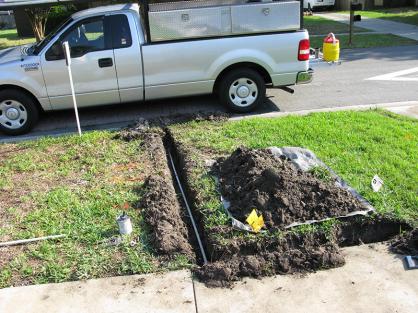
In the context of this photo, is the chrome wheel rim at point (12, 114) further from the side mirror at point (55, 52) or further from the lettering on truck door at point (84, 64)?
the side mirror at point (55, 52)

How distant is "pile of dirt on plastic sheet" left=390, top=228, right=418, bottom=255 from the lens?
4027mm

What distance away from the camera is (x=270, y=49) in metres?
7.84

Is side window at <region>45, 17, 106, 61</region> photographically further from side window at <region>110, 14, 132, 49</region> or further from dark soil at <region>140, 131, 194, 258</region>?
dark soil at <region>140, 131, 194, 258</region>

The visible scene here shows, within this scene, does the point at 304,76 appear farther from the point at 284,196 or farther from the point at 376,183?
the point at 284,196

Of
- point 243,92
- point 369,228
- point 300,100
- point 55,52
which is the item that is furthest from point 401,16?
point 369,228

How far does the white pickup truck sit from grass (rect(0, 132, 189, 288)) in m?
0.88

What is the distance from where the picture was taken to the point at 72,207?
16.3ft

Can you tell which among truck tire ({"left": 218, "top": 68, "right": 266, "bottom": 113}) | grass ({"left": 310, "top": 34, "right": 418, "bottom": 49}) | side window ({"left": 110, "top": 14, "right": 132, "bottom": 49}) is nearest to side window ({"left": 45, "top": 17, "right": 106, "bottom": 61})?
side window ({"left": 110, "top": 14, "right": 132, "bottom": 49})

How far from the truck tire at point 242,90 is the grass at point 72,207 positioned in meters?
2.00

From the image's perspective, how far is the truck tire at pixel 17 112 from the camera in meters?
7.60

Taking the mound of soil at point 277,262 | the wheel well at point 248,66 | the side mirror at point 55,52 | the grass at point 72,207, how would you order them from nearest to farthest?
the mound of soil at point 277,262 → the grass at point 72,207 → the side mirror at point 55,52 → the wheel well at point 248,66

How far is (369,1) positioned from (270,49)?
24593 mm

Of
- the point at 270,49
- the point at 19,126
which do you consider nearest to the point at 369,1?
the point at 270,49

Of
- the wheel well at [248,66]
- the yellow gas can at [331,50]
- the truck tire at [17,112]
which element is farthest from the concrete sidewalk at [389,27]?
the truck tire at [17,112]
